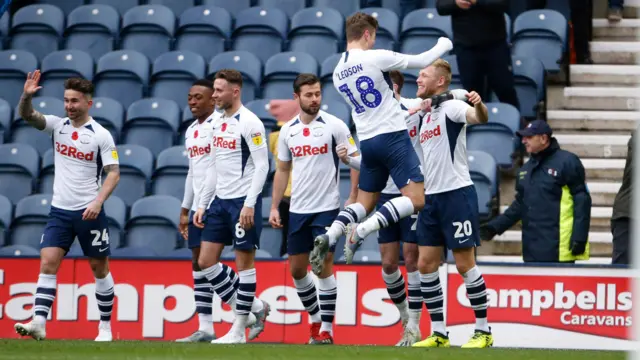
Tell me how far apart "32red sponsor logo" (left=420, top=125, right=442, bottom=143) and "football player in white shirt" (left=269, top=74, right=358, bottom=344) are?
775 mm

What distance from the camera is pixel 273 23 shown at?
16094 mm

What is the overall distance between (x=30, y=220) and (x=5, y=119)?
6.31ft

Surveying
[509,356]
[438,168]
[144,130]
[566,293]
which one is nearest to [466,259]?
[438,168]

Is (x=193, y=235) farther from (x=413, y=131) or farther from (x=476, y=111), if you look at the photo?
(x=476, y=111)

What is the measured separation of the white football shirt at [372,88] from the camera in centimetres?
965

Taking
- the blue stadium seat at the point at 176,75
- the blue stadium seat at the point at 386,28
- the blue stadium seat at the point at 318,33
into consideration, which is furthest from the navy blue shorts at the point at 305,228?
the blue stadium seat at the point at 318,33

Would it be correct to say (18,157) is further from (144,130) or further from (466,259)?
(466,259)

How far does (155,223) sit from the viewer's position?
44.0 ft

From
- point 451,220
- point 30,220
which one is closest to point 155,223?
point 30,220

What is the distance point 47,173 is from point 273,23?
3704mm

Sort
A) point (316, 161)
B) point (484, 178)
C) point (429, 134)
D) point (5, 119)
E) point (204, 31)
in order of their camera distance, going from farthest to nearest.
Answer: point (204, 31) < point (5, 119) < point (484, 178) < point (316, 161) < point (429, 134)

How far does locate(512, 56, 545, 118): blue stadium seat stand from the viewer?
14.6 m

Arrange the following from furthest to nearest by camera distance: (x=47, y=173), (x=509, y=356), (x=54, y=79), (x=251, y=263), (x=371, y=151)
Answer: (x=54, y=79)
(x=47, y=173)
(x=251, y=263)
(x=371, y=151)
(x=509, y=356)

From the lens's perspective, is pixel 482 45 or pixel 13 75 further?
pixel 13 75
